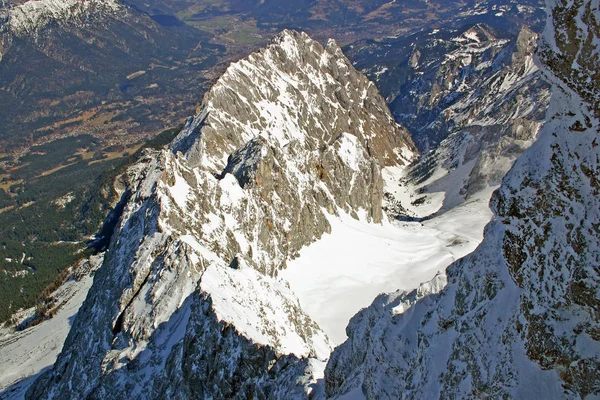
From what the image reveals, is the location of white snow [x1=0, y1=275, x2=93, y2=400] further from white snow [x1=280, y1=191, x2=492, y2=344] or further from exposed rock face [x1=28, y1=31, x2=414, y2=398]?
white snow [x1=280, y1=191, x2=492, y2=344]

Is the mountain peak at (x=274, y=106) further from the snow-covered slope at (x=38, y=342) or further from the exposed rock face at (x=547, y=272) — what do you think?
the exposed rock face at (x=547, y=272)

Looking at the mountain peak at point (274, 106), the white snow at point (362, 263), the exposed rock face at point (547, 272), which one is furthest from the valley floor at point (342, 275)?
the exposed rock face at point (547, 272)

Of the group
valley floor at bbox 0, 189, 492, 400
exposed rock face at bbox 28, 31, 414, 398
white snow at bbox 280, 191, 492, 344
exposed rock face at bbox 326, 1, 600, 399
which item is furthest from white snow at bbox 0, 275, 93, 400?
exposed rock face at bbox 326, 1, 600, 399

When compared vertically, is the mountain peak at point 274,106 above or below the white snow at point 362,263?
above

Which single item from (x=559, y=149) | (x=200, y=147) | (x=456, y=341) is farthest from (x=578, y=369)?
(x=200, y=147)

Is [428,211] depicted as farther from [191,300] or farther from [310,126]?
[191,300]

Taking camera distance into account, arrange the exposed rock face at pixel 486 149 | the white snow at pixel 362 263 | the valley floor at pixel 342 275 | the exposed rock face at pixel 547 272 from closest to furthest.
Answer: the exposed rock face at pixel 547 272 < the white snow at pixel 362 263 < the valley floor at pixel 342 275 < the exposed rock face at pixel 486 149
